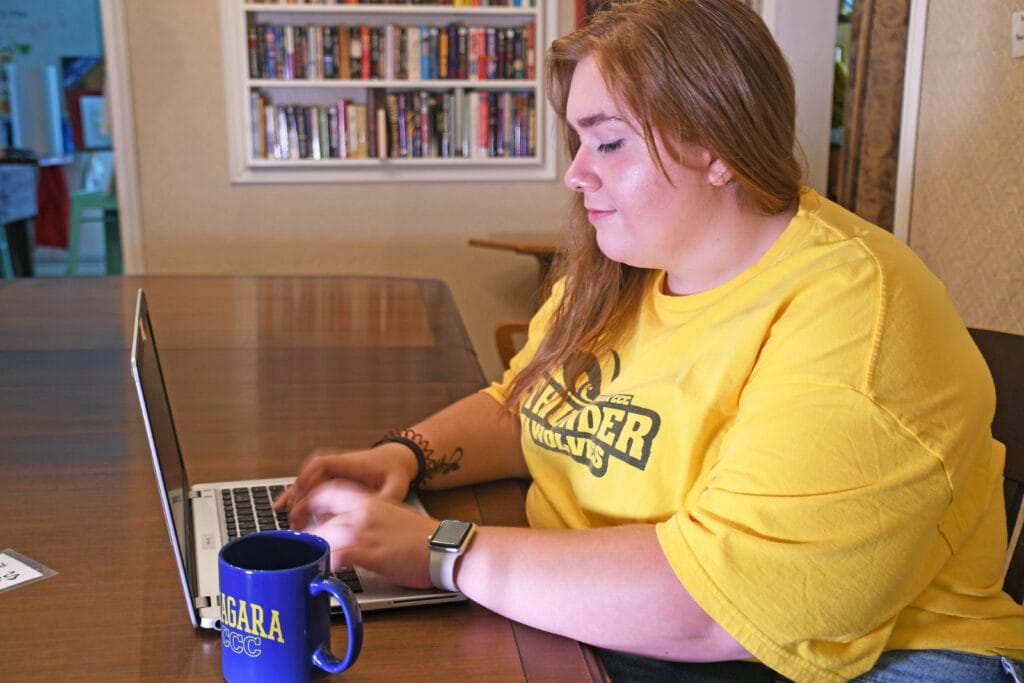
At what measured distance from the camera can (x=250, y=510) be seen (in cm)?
105

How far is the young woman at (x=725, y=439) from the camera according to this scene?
2.52 ft

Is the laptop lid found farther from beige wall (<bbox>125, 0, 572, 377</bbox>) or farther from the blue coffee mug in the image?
beige wall (<bbox>125, 0, 572, 377</bbox>)

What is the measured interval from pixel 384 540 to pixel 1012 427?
28.0 inches

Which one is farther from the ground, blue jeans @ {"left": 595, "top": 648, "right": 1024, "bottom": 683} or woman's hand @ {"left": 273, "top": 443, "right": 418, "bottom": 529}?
woman's hand @ {"left": 273, "top": 443, "right": 418, "bottom": 529}

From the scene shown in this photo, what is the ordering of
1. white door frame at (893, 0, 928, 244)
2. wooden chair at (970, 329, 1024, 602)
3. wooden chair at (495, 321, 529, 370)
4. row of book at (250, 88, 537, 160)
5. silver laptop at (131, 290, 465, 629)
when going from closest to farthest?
silver laptop at (131, 290, 465, 629) < wooden chair at (970, 329, 1024, 602) < white door frame at (893, 0, 928, 244) < wooden chair at (495, 321, 529, 370) < row of book at (250, 88, 537, 160)

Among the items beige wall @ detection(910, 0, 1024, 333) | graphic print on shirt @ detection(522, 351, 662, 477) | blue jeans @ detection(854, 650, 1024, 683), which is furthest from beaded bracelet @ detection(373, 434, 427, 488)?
beige wall @ detection(910, 0, 1024, 333)

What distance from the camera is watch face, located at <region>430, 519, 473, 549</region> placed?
86 centimetres

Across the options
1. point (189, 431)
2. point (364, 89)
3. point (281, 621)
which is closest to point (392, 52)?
point (364, 89)

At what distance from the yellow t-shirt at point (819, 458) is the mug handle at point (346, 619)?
0.26 metres

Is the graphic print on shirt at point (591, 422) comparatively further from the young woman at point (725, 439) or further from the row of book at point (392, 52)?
the row of book at point (392, 52)

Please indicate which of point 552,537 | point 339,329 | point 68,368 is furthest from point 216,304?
point 552,537

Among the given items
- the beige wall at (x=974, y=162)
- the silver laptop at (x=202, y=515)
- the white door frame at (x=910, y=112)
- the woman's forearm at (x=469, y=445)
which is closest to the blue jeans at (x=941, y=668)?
the silver laptop at (x=202, y=515)

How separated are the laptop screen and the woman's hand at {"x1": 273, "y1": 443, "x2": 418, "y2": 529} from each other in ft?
0.39

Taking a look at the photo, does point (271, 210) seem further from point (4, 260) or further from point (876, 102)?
point (4, 260)
